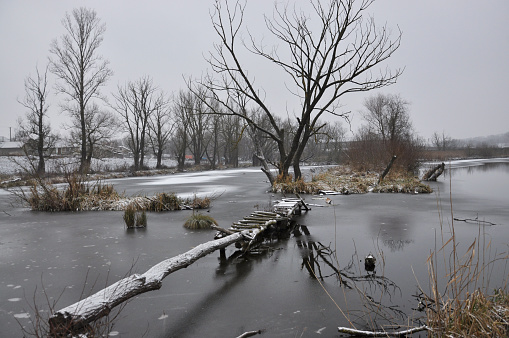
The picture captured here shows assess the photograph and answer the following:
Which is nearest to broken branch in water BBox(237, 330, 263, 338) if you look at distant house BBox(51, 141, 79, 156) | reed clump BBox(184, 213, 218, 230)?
reed clump BBox(184, 213, 218, 230)

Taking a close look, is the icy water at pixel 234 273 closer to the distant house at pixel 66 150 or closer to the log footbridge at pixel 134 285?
the log footbridge at pixel 134 285

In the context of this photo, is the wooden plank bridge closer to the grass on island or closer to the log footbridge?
the log footbridge

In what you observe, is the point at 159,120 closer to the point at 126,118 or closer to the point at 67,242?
the point at 126,118

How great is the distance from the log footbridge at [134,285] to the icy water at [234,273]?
14.5 inches

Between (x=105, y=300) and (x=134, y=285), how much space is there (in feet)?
1.66

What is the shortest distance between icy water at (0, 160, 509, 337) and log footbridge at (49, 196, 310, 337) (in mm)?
368

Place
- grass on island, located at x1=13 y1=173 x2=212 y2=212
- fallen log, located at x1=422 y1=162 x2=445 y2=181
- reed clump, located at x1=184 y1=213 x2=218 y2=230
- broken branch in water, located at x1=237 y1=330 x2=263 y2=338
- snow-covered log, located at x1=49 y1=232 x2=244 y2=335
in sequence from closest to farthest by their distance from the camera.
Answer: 1. snow-covered log, located at x1=49 y1=232 x2=244 y2=335
2. broken branch in water, located at x1=237 y1=330 x2=263 y2=338
3. reed clump, located at x1=184 y1=213 x2=218 y2=230
4. grass on island, located at x1=13 y1=173 x2=212 y2=212
5. fallen log, located at x1=422 y1=162 x2=445 y2=181

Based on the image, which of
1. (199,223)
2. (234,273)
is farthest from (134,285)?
(199,223)

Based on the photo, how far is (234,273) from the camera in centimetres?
604

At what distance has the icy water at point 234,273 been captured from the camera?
→ 4.29m

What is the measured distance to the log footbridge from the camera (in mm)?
3205

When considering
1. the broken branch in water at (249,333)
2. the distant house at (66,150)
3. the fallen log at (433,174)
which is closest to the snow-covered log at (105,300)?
the broken branch in water at (249,333)

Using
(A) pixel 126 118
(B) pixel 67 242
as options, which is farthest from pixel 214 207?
(A) pixel 126 118

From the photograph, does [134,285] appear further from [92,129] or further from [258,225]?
[92,129]
